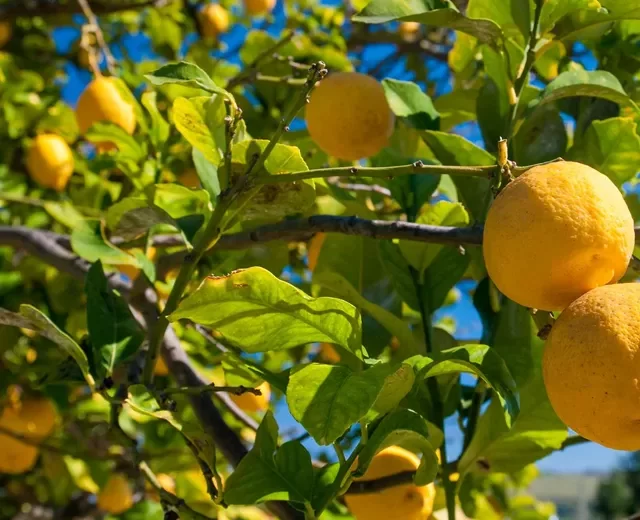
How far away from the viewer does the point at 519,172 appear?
0.63m

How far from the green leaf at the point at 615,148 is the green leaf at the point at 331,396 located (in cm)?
41

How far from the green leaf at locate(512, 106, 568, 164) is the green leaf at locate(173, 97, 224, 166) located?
14.5 inches

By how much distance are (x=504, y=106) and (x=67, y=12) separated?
1.77 metres

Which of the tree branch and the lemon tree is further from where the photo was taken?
the tree branch

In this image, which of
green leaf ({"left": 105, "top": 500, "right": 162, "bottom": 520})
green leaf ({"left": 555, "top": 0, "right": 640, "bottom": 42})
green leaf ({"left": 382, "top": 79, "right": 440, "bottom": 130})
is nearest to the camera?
green leaf ({"left": 555, "top": 0, "right": 640, "bottom": 42})

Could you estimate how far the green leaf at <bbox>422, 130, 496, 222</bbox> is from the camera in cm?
76

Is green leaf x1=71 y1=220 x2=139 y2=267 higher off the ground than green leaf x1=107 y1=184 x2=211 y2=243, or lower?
lower

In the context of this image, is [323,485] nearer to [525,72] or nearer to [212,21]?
[525,72]

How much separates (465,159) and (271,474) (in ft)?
1.25

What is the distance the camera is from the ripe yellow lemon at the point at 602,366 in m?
0.51

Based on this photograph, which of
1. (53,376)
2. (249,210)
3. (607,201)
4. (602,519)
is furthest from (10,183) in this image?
(602,519)

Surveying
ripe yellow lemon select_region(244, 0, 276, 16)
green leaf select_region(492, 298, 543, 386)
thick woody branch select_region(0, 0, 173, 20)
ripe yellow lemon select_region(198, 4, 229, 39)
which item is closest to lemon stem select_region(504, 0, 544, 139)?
green leaf select_region(492, 298, 543, 386)

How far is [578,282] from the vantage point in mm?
558

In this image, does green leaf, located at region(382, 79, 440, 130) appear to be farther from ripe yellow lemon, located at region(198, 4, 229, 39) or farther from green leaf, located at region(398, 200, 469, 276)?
ripe yellow lemon, located at region(198, 4, 229, 39)
